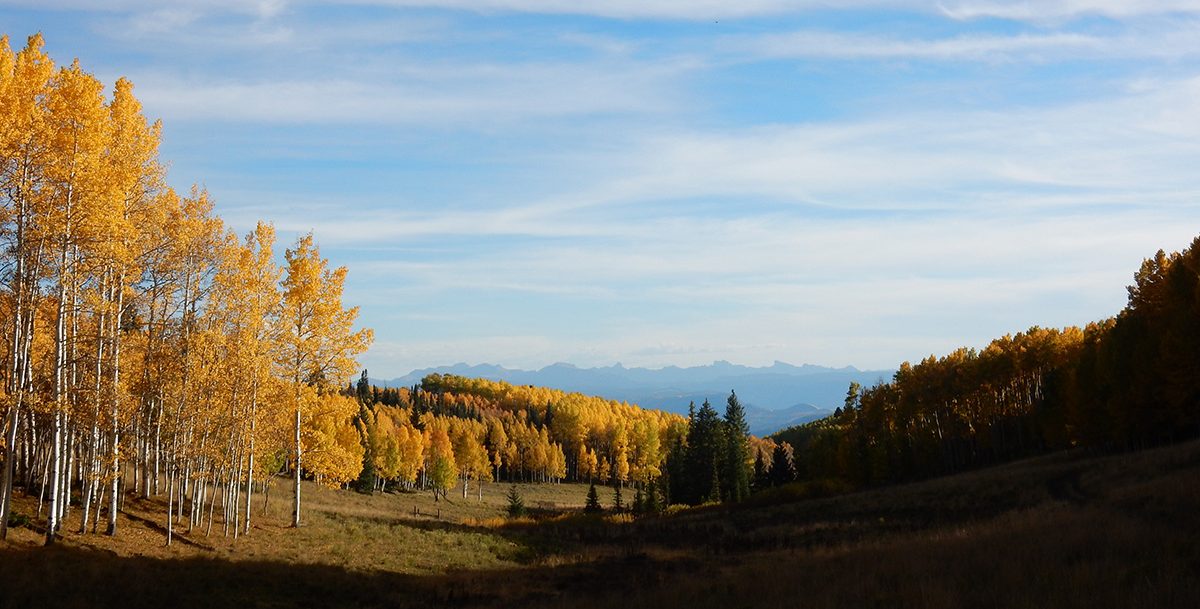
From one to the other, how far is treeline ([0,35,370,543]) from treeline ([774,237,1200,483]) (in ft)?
172

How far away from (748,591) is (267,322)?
2351cm

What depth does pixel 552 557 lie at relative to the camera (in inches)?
1359

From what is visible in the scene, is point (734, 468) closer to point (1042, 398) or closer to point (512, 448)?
point (1042, 398)

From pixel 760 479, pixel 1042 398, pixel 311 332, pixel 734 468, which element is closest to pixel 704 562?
pixel 311 332

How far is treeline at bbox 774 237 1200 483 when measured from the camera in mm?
54031

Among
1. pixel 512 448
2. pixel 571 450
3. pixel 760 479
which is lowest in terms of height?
pixel 760 479

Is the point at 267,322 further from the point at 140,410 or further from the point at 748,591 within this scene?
the point at 748,591

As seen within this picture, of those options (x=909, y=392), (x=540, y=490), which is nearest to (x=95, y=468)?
(x=909, y=392)

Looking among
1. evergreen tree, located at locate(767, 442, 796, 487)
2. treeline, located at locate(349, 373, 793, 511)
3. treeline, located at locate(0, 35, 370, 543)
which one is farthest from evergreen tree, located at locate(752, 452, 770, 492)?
treeline, located at locate(0, 35, 370, 543)

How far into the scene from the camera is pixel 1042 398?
8431 centimetres

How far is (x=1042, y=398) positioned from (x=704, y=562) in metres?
69.7

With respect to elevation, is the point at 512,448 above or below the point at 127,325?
below

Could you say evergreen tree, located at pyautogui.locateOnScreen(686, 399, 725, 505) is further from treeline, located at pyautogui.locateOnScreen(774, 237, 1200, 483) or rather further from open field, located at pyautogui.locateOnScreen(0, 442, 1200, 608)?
open field, located at pyautogui.locateOnScreen(0, 442, 1200, 608)

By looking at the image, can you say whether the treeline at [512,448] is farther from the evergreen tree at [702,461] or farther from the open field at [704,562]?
the open field at [704,562]
